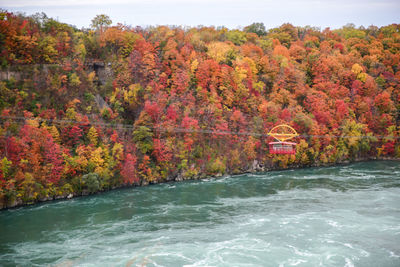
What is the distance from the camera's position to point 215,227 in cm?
2716

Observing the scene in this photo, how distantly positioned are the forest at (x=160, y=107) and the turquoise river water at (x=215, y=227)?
3004 mm

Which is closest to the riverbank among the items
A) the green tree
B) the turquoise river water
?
the turquoise river water

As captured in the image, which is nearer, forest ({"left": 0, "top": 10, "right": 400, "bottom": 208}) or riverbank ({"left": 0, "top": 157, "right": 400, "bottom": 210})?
riverbank ({"left": 0, "top": 157, "right": 400, "bottom": 210})

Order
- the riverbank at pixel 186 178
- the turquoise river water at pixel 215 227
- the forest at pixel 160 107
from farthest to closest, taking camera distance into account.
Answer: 1. the forest at pixel 160 107
2. the riverbank at pixel 186 178
3. the turquoise river water at pixel 215 227

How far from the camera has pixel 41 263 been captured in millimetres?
21406

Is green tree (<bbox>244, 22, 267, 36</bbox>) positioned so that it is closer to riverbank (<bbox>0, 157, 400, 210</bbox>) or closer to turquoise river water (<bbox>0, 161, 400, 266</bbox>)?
riverbank (<bbox>0, 157, 400, 210</bbox>)

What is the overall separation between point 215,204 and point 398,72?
48.9m

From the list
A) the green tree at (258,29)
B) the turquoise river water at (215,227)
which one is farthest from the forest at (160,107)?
the green tree at (258,29)

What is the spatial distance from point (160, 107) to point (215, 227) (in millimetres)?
19508

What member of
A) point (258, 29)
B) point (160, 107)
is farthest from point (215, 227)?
point (258, 29)

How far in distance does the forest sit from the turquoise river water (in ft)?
9.86

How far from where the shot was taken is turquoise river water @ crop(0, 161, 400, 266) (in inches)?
874

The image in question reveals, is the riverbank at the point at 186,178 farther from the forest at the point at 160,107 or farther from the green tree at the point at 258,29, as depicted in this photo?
the green tree at the point at 258,29

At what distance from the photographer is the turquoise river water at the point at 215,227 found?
72.8 ft
